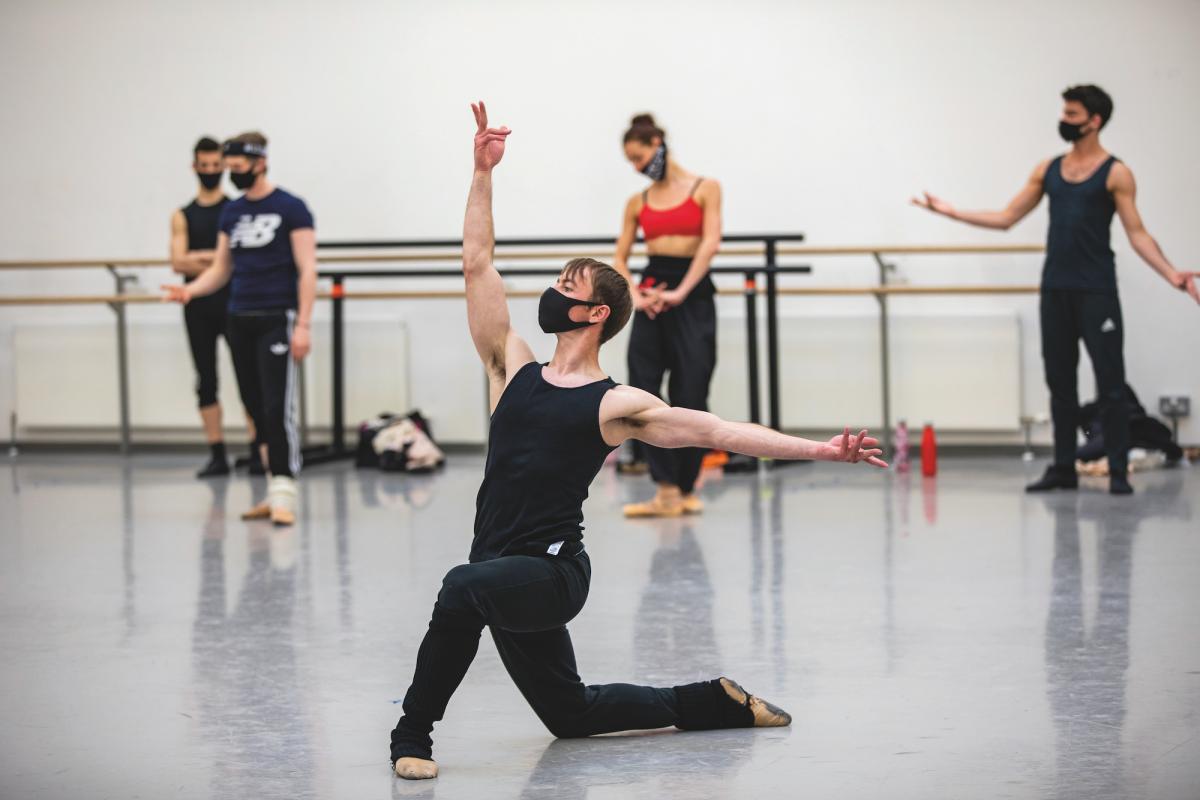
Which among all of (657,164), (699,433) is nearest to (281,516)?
(657,164)

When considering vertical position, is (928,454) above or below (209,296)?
below

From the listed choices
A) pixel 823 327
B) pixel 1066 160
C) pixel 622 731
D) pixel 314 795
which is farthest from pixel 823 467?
pixel 314 795

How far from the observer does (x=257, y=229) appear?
6.51 meters

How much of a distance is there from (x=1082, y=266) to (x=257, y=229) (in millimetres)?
3499

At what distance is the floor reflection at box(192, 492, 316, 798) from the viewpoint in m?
3.07

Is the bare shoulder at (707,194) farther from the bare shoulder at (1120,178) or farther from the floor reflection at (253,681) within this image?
the floor reflection at (253,681)

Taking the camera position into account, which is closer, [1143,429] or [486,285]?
[486,285]

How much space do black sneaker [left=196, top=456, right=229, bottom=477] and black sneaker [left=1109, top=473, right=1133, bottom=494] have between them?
14.7 feet

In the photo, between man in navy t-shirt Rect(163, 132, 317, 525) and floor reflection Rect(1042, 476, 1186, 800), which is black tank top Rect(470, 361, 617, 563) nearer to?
floor reflection Rect(1042, 476, 1186, 800)

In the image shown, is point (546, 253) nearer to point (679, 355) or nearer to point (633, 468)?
point (633, 468)

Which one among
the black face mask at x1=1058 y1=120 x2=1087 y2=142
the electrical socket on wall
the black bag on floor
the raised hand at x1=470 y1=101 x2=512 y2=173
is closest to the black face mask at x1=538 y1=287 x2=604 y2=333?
the raised hand at x1=470 y1=101 x2=512 y2=173

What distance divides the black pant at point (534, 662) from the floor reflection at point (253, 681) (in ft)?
0.87

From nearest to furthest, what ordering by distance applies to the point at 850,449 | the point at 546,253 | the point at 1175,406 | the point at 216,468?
1. the point at 850,449
2. the point at 216,468
3. the point at 1175,406
4. the point at 546,253

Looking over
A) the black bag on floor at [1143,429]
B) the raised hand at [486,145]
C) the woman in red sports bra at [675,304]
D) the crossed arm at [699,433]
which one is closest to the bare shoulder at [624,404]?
the crossed arm at [699,433]
